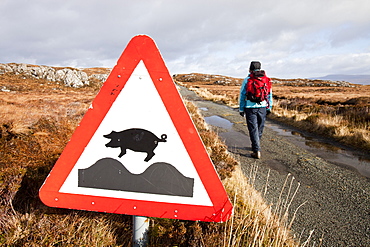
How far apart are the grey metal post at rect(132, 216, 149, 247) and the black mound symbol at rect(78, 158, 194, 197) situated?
0.79 ft

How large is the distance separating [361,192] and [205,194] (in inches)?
144

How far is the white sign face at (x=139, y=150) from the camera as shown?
126 centimetres

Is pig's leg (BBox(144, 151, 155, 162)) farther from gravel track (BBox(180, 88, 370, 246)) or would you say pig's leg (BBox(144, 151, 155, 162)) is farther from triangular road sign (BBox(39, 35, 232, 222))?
gravel track (BBox(180, 88, 370, 246))

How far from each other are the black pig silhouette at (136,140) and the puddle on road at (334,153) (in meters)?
4.90

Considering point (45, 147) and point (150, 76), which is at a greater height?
point (150, 76)

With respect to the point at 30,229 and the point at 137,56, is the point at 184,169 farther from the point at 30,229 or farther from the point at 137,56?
the point at 30,229

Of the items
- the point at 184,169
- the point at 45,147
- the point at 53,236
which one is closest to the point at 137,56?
the point at 184,169

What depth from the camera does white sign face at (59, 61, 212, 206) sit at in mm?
1265

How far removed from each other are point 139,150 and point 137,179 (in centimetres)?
18

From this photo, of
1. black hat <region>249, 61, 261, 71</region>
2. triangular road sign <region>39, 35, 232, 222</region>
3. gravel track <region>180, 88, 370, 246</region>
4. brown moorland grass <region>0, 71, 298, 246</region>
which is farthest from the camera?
black hat <region>249, 61, 261, 71</region>

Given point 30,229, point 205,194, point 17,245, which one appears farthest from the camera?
point 30,229

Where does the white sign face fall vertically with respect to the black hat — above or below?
below

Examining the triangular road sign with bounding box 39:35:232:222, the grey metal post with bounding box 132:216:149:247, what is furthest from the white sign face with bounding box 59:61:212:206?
the grey metal post with bounding box 132:216:149:247

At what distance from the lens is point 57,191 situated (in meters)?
1.30
